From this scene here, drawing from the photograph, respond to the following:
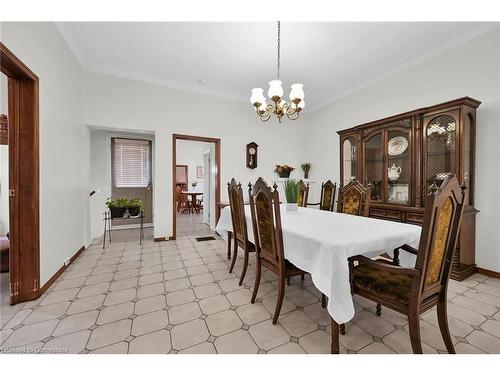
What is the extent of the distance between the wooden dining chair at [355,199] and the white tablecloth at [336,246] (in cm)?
60

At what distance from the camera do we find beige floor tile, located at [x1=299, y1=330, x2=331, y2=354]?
142 centimetres

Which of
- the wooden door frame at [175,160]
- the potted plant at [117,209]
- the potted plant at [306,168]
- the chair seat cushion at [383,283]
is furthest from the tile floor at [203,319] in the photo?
the potted plant at [306,168]

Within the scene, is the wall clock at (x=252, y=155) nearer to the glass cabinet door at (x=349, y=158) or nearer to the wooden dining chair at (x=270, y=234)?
the glass cabinet door at (x=349, y=158)

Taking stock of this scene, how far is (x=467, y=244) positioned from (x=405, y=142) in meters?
1.40

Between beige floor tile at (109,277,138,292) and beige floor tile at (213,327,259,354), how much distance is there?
4.27 feet

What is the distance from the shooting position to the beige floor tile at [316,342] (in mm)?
1418

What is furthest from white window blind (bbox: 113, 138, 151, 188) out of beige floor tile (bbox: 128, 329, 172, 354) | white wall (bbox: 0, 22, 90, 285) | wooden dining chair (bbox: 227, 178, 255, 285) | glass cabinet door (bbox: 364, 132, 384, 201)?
glass cabinet door (bbox: 364, 132, 384, 201)

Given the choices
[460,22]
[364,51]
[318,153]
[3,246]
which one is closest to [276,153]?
[318,153]

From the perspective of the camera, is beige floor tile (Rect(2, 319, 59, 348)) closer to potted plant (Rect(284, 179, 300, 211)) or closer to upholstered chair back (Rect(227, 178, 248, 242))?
upholstered chair back (Rect(227, 178, 248, 242))

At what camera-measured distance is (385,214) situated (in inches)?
124

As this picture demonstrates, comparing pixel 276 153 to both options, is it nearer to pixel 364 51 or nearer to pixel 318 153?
pixel 318 153

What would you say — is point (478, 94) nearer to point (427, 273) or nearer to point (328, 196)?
point (328, 196)

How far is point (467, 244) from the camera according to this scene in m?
2.50

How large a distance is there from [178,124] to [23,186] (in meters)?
2.52
